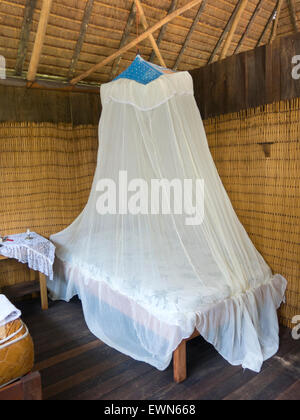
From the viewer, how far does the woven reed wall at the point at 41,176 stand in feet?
12.2

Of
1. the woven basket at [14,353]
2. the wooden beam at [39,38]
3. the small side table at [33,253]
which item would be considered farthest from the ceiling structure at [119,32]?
the woven basket at [14,353]

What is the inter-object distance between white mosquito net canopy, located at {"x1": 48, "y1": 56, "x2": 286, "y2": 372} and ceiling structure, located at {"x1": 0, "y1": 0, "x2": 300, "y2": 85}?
41.1 inches

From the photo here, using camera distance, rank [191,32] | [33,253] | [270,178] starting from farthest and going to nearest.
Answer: [191,32]
[33,253]
[270,178]

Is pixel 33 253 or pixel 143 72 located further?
pixel 33 253

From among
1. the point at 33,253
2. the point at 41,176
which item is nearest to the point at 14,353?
the point at 33,253

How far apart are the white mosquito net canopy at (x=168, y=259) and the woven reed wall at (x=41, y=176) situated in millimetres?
1177

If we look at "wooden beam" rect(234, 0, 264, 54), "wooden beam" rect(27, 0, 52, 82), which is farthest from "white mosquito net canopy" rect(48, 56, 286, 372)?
"wooden beam" rect(234, 0, 264, 54)

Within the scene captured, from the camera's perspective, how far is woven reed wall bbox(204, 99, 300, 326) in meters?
2.81

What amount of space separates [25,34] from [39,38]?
1.37 ft

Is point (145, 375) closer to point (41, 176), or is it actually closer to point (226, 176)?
point (226, 176)

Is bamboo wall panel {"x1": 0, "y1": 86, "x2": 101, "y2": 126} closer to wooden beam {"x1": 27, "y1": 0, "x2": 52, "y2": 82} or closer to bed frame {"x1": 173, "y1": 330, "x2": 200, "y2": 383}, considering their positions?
wooden beam {"x1": 27, "y1": 0, "x2": 52, "y2": 82}

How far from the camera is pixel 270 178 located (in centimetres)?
298

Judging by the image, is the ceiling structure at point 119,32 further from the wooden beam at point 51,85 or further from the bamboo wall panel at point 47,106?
the bamboo wall panel at point 47,106
